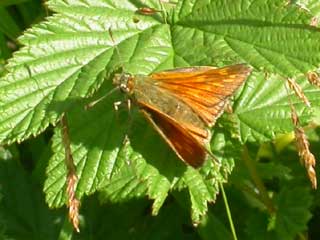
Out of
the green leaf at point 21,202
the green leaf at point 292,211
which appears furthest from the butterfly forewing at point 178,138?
the green leaf at point 21,202

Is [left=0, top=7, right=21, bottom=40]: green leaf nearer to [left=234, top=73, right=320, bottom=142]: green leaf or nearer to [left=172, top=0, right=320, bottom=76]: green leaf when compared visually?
[left=172, top=0, right=320, bottom=76]: green leaf

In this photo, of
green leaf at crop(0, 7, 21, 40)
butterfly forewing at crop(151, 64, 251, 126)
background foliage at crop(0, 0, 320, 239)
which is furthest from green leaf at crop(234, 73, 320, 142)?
green leaf at crop(0, 7, 21, 40)

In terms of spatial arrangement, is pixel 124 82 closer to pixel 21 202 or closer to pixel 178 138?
pixel 178 138

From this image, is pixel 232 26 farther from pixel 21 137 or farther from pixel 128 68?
pixel 21 137

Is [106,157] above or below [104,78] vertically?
below

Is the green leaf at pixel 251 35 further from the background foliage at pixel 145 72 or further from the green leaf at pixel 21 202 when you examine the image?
the green leaf at pixel 21 202

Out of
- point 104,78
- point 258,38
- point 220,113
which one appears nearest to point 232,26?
point 258,38

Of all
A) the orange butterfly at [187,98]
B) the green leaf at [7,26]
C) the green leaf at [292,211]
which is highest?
the orange butterfly at [187,98]
